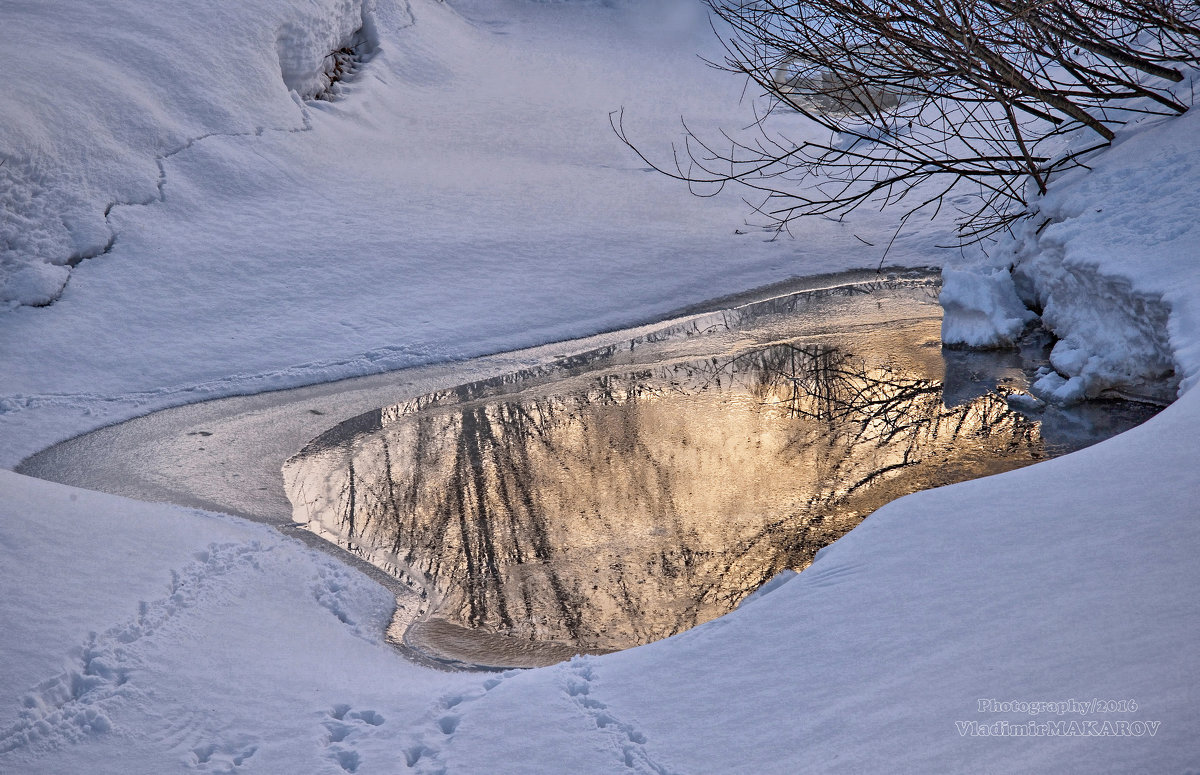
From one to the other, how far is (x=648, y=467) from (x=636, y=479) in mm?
180

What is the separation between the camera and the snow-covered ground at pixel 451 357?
113 inches

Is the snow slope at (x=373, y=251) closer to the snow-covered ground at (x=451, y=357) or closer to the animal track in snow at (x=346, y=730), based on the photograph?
the snow-covered ground at (x=451, y=357)

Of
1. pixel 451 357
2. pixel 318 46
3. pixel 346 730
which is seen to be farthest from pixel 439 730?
pixel 318 46

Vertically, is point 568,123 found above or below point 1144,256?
above

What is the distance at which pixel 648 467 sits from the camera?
5938 mm

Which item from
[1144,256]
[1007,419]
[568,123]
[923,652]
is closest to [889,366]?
[1007,419]

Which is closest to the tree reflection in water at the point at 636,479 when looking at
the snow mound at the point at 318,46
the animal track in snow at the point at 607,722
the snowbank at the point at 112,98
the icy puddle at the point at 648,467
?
the icy puddle at the point at 648,467

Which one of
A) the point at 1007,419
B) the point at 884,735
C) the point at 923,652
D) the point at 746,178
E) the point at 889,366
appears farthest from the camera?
the point at 746,178

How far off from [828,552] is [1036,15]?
4897mm

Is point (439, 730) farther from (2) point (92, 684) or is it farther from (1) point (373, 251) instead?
(1) point (373, 251)

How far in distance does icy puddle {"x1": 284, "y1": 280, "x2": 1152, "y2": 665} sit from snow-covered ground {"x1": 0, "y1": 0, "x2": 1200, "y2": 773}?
0.48 m

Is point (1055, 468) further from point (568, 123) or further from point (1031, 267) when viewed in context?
point (568, 123)

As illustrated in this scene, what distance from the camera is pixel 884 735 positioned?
2621 millimetres

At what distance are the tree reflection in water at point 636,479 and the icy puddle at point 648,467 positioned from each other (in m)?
0.01
